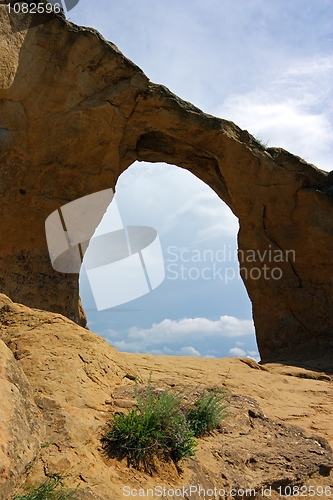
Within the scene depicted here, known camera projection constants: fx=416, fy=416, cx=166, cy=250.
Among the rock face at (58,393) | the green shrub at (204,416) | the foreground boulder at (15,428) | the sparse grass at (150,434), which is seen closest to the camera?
the foreground boulder at (15,428)

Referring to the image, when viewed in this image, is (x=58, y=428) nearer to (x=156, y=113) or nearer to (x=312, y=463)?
(x=312, y=463)

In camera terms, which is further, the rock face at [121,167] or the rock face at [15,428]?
the rock face at [121,167]

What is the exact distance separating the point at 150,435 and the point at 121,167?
8208mm

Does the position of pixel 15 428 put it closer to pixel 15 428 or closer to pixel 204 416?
pixel 15 428

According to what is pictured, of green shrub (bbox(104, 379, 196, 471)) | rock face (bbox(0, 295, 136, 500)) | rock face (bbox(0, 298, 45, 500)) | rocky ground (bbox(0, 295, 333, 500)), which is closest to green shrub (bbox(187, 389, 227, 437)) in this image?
rocky ground (bbox(0, 295, 333, 500))

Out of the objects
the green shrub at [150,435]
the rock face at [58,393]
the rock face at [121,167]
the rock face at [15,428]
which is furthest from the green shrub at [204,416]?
the rock face at [121,167]

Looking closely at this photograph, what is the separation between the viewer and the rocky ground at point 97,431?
2.43 metres

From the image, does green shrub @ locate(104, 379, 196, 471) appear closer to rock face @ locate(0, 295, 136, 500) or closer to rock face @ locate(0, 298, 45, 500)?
rock face @ locate(0, 295, 136, 500)

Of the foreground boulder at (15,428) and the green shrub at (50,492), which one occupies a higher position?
the foreground boulder at (15,428)

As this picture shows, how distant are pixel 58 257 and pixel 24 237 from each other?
78 centimetres

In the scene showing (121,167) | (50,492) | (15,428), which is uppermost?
(121,167)

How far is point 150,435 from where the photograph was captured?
9.68ft

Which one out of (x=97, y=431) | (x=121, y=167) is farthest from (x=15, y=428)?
(x=121, y=167)

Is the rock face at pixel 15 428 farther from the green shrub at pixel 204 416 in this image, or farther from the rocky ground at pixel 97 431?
the green shrub at pixel 204 416
